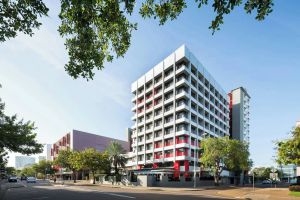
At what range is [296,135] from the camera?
37750 millimetres

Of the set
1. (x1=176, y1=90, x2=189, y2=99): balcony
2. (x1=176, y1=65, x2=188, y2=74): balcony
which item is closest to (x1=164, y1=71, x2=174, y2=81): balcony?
(x1=176, y1=65, x2=188, y2=74): balcony

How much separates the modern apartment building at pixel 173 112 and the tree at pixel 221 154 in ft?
9.00

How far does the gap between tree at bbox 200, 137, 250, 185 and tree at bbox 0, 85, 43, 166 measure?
38.9 meters

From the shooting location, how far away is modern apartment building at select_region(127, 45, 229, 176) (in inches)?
2926

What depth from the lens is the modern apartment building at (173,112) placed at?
74312mm

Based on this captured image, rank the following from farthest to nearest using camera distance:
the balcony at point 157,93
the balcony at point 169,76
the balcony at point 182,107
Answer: the balcony at point 157,93 < the balcony at point 169,76 < the balcony at point 182,107

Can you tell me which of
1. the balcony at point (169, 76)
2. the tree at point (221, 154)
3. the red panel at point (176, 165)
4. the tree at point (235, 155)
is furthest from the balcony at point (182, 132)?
the balcony at point (169, 76)

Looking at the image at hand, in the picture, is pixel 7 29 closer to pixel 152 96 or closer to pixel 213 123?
pixel 152 96

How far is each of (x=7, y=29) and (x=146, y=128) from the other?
78.6m

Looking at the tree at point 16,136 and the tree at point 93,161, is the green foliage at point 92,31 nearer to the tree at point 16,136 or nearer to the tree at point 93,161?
the tree at point 16,136

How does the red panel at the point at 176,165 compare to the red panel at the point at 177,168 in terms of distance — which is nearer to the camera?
the red panel at the point at 177,168

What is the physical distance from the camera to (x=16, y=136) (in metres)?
31.1

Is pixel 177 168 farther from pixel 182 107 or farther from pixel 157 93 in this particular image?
pixel 157 93

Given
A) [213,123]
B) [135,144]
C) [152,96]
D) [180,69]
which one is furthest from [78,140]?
[180,69]
